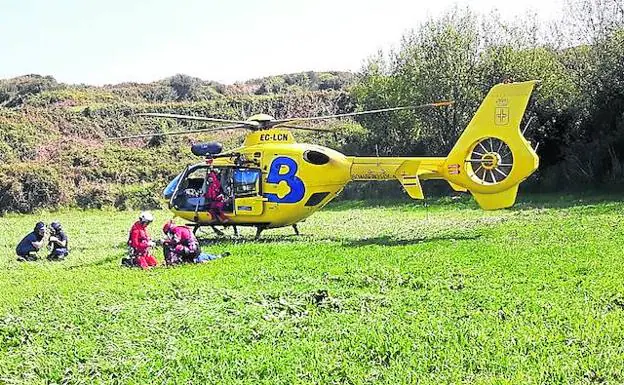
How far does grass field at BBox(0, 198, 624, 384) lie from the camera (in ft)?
24.1

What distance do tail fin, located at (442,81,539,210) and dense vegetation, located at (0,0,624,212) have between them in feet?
42.5

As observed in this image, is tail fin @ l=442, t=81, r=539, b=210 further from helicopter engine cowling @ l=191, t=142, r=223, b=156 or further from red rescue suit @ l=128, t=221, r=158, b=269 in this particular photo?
red rescue suit @ l=128, t=221, r=158, b=269

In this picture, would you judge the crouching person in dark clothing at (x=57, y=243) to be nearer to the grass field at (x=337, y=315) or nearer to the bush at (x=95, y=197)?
the grass field at (x=337, y=315)

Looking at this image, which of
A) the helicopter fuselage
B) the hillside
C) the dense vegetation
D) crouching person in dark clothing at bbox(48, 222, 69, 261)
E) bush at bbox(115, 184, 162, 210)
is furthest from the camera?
the hillside

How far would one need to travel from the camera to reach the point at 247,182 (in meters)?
19.7

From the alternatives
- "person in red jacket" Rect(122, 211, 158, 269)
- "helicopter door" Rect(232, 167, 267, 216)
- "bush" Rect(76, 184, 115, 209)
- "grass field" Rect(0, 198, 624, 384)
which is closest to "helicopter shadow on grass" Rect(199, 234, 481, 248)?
"grass field" Rect(0, 198, 624, 384)

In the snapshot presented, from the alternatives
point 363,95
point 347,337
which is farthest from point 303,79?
point 347,337

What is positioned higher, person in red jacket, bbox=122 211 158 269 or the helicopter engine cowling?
the helicopter engine cowling

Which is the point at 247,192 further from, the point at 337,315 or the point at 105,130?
the point at 105,130

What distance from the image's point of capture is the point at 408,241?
17109 mm

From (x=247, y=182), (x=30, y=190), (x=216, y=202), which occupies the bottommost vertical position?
(x=30, y=190)

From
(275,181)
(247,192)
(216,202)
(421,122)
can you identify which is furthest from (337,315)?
(421,122)

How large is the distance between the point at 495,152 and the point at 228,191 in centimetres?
702

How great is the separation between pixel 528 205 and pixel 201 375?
20.4 metres
